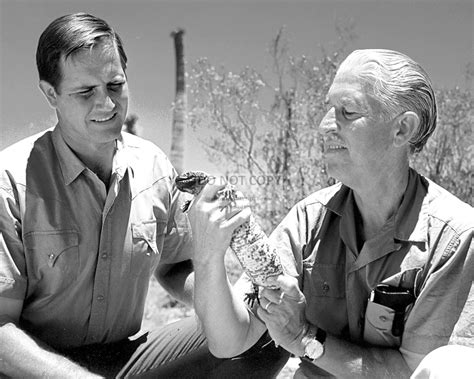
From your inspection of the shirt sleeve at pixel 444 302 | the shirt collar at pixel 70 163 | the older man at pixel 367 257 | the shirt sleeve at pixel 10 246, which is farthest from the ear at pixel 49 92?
the shirt sleeve at pixel 444 302

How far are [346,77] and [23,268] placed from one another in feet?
4.79

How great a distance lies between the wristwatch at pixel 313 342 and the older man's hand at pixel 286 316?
18 mm

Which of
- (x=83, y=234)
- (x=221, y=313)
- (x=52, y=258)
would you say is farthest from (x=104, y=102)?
(x=221, y=313)

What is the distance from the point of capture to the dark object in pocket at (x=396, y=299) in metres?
2.38

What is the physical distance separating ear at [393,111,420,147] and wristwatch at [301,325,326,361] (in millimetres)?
725

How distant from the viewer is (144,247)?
9.72ft

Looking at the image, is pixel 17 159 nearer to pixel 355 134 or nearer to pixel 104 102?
pixel 104 102

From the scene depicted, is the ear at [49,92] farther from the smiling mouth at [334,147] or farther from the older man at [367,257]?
the smiling mouth at [334,147]

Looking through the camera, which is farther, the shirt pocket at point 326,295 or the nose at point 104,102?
the nose at point 104,102

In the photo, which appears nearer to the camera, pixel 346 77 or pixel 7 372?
pixel 346 77

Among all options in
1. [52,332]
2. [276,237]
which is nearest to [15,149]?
[52,332]

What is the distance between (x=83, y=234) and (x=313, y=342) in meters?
1.07

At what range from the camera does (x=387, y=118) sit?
242cm

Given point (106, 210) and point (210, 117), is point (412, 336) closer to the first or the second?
point (106, 210)
